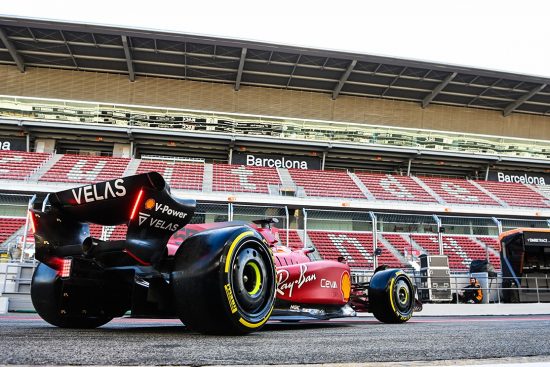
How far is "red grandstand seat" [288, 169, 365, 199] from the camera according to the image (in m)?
24.0

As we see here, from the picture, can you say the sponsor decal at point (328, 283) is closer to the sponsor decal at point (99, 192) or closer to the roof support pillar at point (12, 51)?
the sponsor decal at point (99, 192)

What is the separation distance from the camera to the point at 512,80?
102ft

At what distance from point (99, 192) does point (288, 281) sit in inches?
91.2

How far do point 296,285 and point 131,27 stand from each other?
2423cm

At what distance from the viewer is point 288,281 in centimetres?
482

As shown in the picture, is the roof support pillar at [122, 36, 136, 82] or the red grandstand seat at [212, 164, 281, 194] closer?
the red grandstand seat at [212, 164, 281, 194]

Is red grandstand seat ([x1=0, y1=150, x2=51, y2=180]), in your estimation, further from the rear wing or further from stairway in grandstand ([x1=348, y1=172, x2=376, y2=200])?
the rear wing

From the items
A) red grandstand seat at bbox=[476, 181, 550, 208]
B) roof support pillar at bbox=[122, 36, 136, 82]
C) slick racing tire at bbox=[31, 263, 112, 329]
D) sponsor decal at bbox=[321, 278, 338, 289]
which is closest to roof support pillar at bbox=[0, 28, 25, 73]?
roof support pillar at bbox=[122, 36, 136, 82]

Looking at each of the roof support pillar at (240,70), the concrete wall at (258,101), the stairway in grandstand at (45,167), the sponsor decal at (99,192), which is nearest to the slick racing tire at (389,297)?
the sponsor decal at (99,192)

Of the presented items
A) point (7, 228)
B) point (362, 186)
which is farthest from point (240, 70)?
point (7, 228)

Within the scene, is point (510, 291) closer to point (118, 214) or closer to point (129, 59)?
point (118, 214)

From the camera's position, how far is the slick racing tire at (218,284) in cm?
311

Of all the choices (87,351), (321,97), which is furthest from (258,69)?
(87,351)

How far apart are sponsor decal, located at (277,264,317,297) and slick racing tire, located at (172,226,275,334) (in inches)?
45.0
